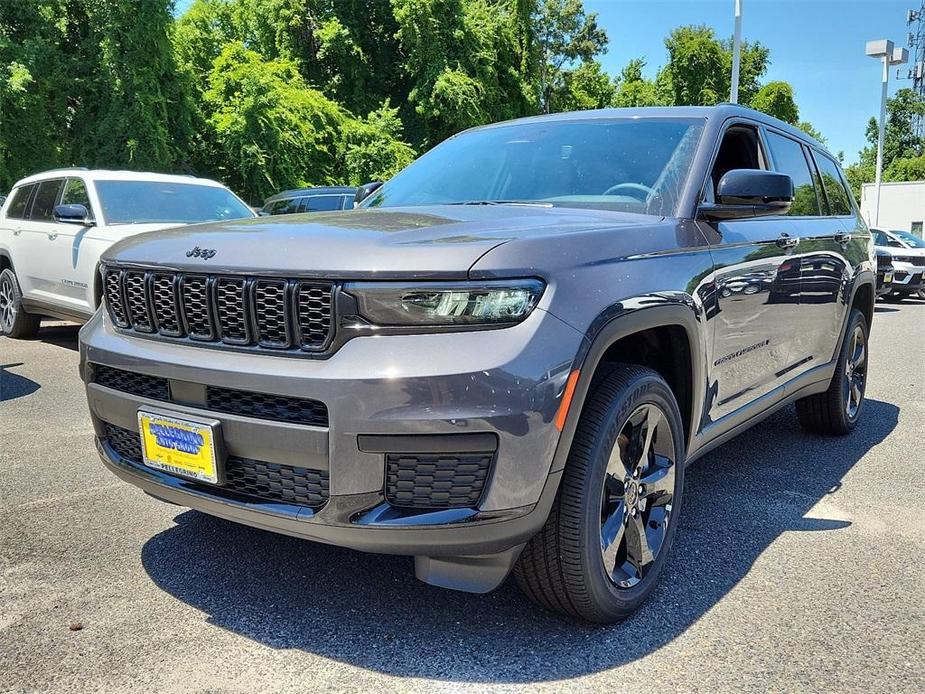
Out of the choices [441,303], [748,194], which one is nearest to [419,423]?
[441,303]

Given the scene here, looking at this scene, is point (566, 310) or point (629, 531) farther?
point (629, 531)

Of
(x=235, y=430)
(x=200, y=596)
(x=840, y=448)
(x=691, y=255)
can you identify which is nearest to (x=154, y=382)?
(x=235, y=430)

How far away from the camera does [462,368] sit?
214cm

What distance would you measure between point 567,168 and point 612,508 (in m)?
1.57

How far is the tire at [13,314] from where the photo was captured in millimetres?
8469

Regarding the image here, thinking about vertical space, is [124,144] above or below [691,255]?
above

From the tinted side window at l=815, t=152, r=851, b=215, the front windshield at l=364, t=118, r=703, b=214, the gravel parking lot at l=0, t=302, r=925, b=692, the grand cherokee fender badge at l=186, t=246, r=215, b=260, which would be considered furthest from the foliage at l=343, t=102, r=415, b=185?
the grand cherokee fender badge at l=186, t=246, r=215, b=260

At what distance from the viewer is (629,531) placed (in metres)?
2.74

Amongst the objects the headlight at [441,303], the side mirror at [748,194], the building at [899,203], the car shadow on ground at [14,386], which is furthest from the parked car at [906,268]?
the building at [899,203]

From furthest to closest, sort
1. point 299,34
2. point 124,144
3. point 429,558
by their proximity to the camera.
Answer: point 299,34, point 124,144, point 429,558

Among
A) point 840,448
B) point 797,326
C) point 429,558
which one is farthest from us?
point 840,448

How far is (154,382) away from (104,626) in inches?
31.5

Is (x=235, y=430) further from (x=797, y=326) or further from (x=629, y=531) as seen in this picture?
(x=797, y=326)

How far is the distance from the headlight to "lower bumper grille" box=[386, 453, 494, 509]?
369 mm
